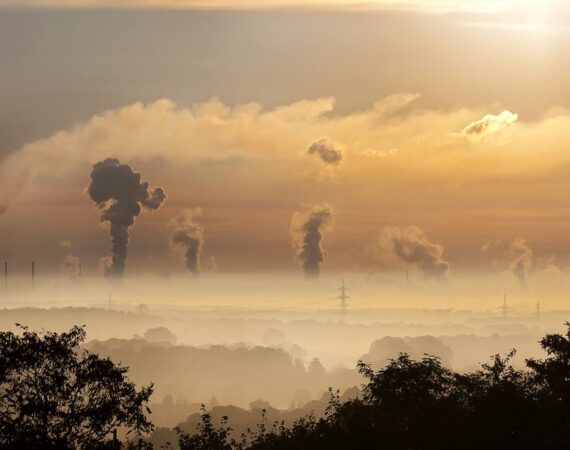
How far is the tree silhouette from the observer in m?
79.4

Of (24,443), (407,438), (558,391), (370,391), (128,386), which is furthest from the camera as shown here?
(370,391)

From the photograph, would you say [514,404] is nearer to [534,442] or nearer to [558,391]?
[558,391]

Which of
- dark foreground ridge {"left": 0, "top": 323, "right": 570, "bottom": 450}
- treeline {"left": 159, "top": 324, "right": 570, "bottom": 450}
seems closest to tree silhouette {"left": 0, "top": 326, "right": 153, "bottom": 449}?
dark foreground ridge {"left": 0, "top": 323, "right": 570, "bottom": 450}

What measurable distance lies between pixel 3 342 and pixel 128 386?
9.15 m

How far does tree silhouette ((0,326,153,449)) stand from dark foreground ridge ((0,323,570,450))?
7cm

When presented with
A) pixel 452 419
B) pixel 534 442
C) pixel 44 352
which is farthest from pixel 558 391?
pixel 44 352

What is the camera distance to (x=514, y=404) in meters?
109

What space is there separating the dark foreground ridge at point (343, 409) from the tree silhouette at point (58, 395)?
7 cm

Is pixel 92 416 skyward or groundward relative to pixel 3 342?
groundward

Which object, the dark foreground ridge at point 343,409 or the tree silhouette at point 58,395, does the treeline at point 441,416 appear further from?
the tree silhouette at point 58,395

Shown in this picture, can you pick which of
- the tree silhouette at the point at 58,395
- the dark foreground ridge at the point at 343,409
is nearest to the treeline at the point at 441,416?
the dark foreground ridge at the point at 343,409

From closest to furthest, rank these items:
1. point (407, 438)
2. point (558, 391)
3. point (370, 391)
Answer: point (407, 438)
point (558, 391)
point (370, 391)

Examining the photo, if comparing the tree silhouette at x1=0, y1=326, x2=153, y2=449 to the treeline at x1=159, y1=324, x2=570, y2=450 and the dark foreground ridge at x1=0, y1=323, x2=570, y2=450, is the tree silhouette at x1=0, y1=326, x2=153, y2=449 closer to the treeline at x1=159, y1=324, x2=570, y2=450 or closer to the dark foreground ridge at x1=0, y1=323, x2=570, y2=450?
the dark foreground ridge at x1=0, y1=323, x2=570, y2=450

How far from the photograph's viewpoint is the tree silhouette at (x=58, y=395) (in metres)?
79.4
